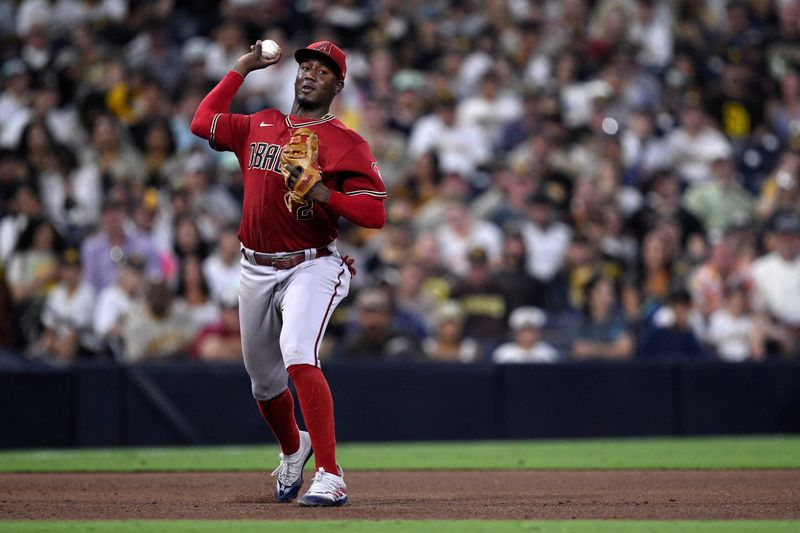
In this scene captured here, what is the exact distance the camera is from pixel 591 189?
517 inches

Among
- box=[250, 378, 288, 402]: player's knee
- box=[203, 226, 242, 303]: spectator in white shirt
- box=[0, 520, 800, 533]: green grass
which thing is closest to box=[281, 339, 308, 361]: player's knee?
box=[250, 378, 288, 402]: player's knee

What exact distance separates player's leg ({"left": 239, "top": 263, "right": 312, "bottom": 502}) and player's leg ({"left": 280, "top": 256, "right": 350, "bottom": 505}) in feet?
0.51

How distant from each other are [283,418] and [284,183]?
1179mm

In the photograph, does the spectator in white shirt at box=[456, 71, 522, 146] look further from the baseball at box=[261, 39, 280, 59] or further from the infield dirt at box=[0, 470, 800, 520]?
the baseball at box=[261, 39, 280, 59]

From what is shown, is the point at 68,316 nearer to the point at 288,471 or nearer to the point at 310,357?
the point at 288,471

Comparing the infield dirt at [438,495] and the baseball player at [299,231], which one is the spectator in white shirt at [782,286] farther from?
the baseball player at [299,231]

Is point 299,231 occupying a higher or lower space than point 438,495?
higher

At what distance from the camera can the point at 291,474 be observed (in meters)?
6.33

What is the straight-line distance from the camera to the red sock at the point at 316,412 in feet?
19.0

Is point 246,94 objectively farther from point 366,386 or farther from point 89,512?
point 89,512

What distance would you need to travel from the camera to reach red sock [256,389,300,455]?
631 cm

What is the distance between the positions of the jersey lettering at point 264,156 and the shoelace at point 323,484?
1415mm

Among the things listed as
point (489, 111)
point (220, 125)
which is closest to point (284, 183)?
point (220, 125)

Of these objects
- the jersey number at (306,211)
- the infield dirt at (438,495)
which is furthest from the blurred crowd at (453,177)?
the jersey number at (306,211)
